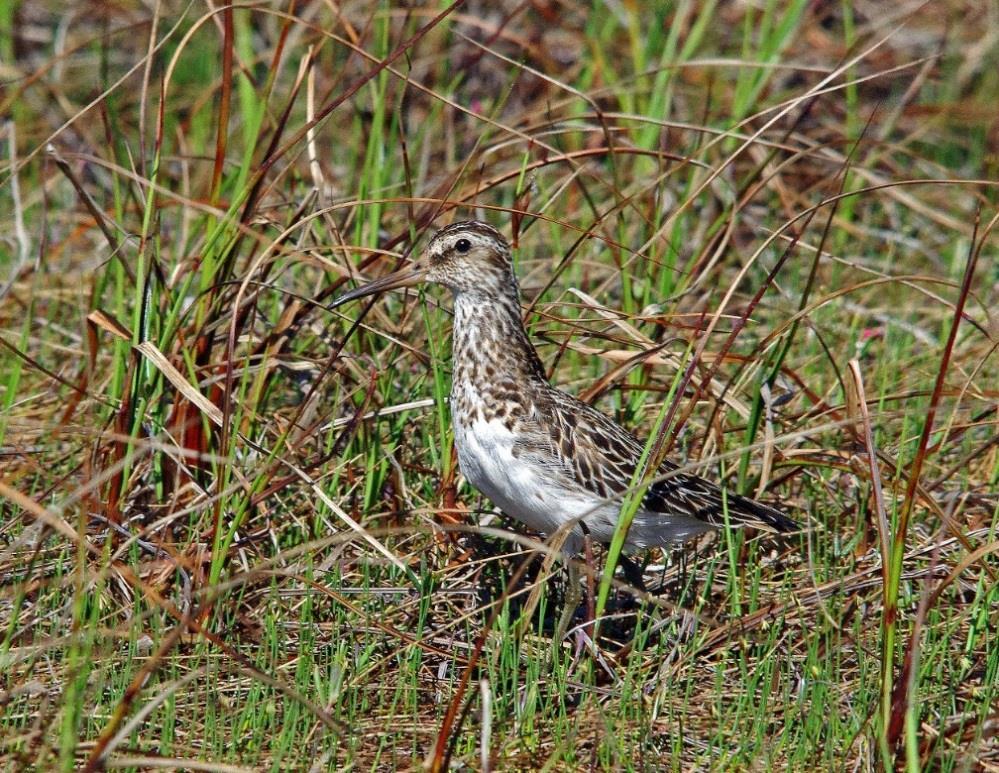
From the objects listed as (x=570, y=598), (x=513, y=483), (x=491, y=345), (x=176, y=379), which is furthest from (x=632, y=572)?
(x=176, y=379)

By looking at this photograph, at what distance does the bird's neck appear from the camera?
17.9ft

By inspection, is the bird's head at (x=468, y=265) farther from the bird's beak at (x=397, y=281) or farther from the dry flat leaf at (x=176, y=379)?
the dry flat leaf at (x=176, y=379)

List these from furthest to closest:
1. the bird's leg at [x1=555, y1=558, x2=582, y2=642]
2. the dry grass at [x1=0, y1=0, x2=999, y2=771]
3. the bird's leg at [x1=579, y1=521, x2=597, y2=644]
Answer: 1. the bird's leg at [x1=555, y1=558, x2=582, y2=642]
2. the bird's leg at [x1=579, y1=521, x2=597, y2=644]
3. the dry grass at [x1=0, y1=0, x2=999, y2=771]

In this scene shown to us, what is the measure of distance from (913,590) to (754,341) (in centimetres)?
219

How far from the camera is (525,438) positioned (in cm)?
533

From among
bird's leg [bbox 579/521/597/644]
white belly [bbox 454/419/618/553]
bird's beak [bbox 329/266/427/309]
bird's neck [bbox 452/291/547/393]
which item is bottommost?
bird's leg [bbox 579/521/597/644]

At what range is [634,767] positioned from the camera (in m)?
4.50

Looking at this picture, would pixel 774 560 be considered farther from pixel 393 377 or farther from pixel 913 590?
pixel 393 377

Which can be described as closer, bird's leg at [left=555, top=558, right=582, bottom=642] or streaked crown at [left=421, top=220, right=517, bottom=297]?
bird's leg at [left=555, top=558, right=582, bottom=642]

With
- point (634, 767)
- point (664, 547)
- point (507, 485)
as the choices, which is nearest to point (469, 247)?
point (507, 485)

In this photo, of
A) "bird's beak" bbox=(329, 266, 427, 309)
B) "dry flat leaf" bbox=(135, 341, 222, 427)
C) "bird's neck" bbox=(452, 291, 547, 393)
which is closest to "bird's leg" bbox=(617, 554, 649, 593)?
"bird's neck" bbox=(452, 291, 547, 393)

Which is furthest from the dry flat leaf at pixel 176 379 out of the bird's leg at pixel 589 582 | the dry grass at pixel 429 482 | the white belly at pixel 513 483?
the bird's leg at pixel 589 582

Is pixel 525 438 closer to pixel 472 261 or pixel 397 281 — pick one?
pixel 472 261

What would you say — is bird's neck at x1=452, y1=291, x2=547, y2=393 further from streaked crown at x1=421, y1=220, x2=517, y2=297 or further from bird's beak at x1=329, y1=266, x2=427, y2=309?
bird's beak at x1=329, y1=266, x2=427, y2=309
